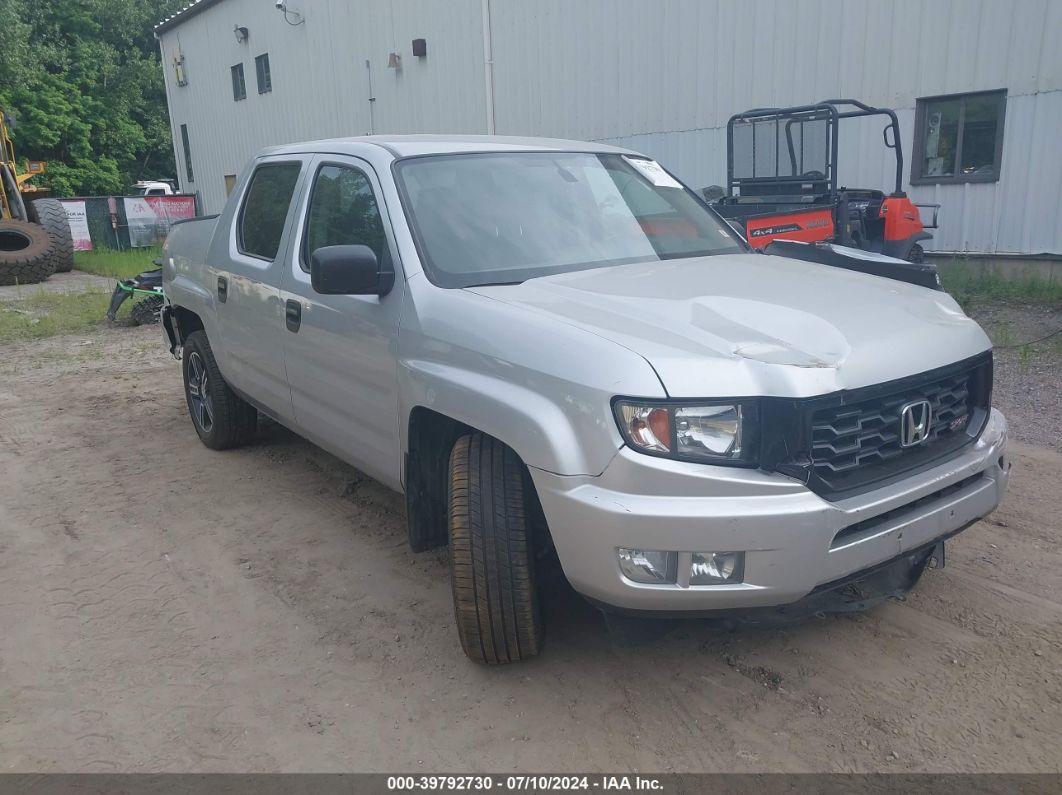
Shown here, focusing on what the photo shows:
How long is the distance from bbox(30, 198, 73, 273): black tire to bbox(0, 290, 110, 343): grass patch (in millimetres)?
2605

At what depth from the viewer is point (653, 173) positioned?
4.47m

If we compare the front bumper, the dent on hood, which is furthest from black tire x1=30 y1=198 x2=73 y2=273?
the front bumper

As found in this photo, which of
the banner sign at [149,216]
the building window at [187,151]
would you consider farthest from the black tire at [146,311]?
the building window at [187,151]

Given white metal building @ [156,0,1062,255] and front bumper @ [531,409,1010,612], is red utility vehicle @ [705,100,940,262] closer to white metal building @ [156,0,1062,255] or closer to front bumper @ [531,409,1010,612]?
white metal building @ [156,0,1062,255]

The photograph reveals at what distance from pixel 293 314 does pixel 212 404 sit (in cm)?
182

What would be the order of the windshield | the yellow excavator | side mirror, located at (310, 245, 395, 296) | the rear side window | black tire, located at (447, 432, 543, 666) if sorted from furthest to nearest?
1. the yellow excavator
2. the rear side window
3. the windshield
4. side mirror, located at (310, 245, 395, 296)
5. black tire, located at (447, 432, 543, 666)

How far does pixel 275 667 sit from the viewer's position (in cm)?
328

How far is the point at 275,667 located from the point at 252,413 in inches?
109

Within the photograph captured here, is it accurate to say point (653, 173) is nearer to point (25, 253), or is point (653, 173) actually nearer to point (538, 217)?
point (538, 217)

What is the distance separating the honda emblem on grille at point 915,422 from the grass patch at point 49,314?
10.6 metres

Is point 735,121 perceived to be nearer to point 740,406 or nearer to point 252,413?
point 252,413

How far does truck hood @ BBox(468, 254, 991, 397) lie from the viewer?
2564 mm

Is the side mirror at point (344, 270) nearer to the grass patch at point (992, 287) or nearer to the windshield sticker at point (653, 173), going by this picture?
the windshield sticker at point (653, 173)

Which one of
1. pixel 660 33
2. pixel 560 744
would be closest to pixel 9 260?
pixel 660 33
